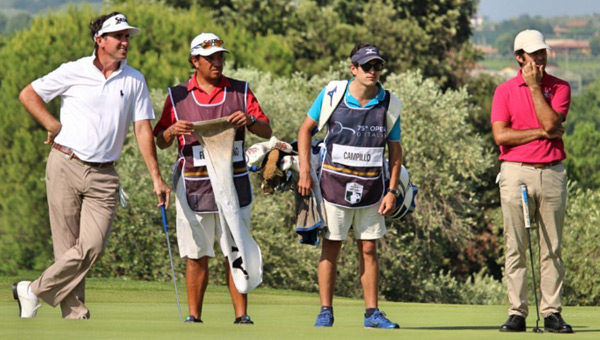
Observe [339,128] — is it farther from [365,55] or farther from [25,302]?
[25,302]

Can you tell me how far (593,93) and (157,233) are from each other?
110m

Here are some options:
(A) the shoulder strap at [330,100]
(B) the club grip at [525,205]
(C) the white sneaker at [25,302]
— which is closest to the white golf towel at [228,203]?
(A) the shoulder strap at [330,100]

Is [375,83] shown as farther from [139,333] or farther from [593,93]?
[593,93]

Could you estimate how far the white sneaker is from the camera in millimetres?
9195

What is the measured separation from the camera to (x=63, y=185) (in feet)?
30.2

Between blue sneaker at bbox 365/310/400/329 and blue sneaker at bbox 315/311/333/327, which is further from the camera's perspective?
blue sneaker at bbox 315/311/333/327

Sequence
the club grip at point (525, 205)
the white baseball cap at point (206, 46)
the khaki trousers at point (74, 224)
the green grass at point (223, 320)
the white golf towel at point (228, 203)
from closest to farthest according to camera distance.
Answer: the green grass at point (223, 320) → the khaki trousers at point (74, 224) → the club grip at point (525, 205) → the white golf towel at point (228, 203) → the white baseball cap at point (206, 46)

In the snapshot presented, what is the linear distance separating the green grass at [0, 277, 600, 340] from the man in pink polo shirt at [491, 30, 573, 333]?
1.24ft

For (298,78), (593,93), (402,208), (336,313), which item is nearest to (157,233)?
(298,78)

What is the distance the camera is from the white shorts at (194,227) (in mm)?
9773

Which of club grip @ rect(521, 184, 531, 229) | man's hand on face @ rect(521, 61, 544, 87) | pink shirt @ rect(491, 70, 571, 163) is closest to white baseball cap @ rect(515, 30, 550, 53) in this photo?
man's hand on face @ rect(521, 61, 544, 87)

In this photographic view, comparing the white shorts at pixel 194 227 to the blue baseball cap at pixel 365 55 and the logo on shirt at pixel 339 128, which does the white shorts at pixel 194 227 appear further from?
the blue baseball cap at pixel 365 55

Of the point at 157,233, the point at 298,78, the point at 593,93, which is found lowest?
the point at 593,93

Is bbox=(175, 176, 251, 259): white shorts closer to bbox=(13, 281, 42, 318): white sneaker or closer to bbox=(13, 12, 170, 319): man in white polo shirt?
bbox=(13, 12, 170, 319): man in white polo shirt
